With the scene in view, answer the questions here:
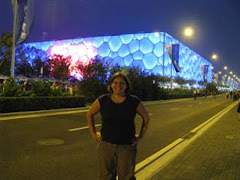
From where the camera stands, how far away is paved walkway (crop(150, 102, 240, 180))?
521cm

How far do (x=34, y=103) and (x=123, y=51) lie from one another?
183ft

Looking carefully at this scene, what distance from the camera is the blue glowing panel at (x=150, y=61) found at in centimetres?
6738

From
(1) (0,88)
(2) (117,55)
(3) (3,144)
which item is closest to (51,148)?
(3) (3,144)

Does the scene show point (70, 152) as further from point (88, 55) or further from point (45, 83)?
point (88, 55)

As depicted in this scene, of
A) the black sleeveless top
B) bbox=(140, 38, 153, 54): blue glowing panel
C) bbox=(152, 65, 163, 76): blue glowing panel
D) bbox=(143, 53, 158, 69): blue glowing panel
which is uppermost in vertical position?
bbox=(140, 38, 153, 54): blue glowing panel

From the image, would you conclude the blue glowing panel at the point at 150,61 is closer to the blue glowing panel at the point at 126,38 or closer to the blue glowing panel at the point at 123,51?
the blue glowing panel at the point at 123,51

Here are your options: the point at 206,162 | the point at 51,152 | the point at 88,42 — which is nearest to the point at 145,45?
the point at 88,42

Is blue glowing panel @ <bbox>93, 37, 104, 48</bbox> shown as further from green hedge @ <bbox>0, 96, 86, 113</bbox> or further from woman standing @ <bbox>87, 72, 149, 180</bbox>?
woman standing @ <bbox>87, 72, 149, 180</bbox>

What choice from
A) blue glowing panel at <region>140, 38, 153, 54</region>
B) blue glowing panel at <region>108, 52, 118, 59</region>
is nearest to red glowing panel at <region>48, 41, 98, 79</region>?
blue glowing panel at <region>108, 52, 118, 59</region>

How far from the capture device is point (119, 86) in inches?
136

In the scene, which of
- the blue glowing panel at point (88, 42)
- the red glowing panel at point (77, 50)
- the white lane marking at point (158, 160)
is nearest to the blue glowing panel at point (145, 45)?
the red glowing panel at point (77, 50)

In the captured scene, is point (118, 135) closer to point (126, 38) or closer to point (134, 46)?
point (134, 46)

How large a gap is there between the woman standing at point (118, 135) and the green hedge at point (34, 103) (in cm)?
1342

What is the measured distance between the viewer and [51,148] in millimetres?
7348
